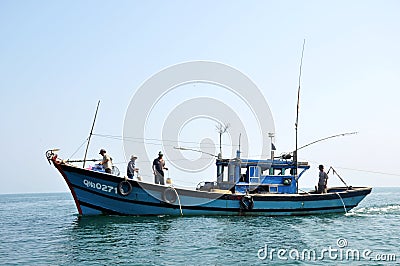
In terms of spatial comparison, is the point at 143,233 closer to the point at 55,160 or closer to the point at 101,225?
the point at 101,225

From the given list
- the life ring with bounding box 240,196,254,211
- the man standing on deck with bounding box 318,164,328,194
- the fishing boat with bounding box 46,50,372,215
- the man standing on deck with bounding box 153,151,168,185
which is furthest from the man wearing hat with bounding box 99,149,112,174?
the man standing on deck with bounding box 318,164,328,194

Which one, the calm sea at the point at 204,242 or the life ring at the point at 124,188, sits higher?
the life ring at the point at 124,188

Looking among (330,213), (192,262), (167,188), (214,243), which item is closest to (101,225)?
(167,188)

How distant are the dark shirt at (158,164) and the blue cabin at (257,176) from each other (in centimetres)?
364

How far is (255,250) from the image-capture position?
1272 cm

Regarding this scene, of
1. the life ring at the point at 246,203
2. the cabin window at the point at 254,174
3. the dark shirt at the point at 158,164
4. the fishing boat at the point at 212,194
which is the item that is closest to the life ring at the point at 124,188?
the fishing boat at the point at 212,194

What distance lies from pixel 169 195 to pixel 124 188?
2020mm

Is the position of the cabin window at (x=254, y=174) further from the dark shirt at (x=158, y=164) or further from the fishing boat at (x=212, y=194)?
the dark shirt at (x=158, y=164)

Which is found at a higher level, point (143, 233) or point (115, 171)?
point (115, 171)

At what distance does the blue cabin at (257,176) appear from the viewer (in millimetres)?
20766

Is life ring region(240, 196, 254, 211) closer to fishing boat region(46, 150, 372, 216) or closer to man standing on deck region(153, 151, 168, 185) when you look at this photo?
fishing boat region(46, 150, 372, 216)

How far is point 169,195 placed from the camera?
62.4 feet

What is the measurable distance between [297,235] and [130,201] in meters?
7.56

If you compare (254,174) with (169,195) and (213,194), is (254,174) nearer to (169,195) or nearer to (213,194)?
(213,194)
